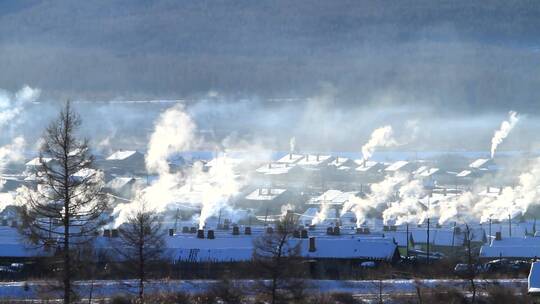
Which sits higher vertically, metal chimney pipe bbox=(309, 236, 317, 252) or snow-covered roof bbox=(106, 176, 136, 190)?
snow-covered roof bbox=(106, 176, 136, 190)

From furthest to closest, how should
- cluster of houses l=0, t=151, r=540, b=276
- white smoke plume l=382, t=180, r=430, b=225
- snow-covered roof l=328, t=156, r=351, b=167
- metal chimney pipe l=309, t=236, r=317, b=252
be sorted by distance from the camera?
snow-covered roof l=328, t=156, r=351, b=167 < white smoke plume l=382, t=180, r=430, b=225 < cluster of houses l=0, t=151, r=540, b=276 < metal chimney pipe l=309, t=236, r=317, b=252

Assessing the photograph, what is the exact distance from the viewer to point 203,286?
112 feet

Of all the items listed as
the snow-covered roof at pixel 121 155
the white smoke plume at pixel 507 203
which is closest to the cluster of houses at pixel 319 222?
the snow-covered roof at pixel 121 155

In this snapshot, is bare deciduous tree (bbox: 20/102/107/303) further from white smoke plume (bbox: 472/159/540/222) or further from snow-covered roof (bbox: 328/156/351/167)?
snow-covered roof (bbox: 328/156/351/167)

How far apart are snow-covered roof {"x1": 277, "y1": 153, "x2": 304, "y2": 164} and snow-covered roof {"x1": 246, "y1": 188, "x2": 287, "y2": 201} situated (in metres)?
28.6

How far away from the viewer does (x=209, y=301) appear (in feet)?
101

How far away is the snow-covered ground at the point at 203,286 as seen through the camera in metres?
31.9

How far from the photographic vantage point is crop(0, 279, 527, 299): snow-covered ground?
31.9 m

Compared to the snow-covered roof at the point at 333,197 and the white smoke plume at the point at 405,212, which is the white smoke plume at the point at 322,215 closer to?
the snow-covered roof at the point at 333,197

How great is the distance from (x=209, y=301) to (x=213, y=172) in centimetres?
6058

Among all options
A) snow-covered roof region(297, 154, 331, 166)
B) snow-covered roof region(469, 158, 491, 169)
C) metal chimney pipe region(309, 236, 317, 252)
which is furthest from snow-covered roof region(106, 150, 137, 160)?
metal chimney pipe region(309, 236, 317, 252)

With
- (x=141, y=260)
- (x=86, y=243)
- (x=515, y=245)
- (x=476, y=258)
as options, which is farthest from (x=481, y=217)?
(x=86, y=243)

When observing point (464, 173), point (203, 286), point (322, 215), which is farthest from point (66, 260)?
point (464, 173)

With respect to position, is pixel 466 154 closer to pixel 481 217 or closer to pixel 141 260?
pixel 481 217
